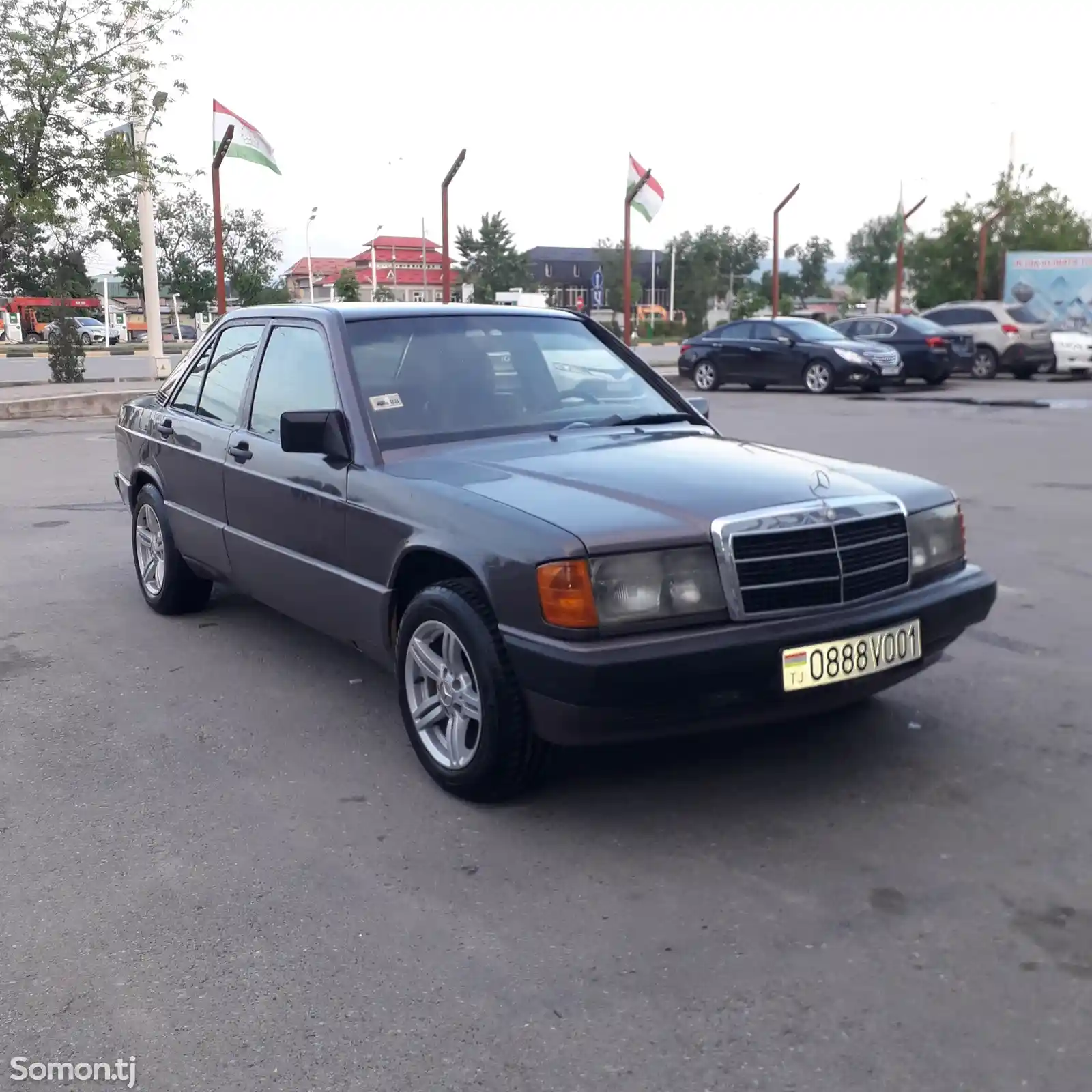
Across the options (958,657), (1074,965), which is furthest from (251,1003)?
(958,657)

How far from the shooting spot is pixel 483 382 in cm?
483

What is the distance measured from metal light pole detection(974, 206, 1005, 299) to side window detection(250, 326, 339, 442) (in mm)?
39668

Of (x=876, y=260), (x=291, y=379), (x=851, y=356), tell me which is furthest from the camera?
(x=876, y=260)

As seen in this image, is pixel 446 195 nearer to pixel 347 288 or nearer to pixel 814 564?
pixel 814 564

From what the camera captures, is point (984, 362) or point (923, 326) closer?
point (923, 326)

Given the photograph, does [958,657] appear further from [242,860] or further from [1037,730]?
[242,860]

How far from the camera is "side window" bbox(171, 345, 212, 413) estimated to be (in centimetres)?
611

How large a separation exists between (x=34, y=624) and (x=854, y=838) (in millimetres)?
4422

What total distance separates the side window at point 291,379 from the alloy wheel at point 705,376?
2010 centimetres

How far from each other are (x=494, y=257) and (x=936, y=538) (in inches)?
3997

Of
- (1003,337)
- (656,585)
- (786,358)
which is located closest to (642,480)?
(656,585)

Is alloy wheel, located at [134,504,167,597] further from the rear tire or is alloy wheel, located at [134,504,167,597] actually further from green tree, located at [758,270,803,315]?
green tree, located at [758,270,803,315]

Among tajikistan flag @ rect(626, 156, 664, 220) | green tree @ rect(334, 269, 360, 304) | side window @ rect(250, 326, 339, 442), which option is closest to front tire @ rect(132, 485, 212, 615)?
side window @ rect(250, 326, 339, 442)

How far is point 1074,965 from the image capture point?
2854 millimetres
